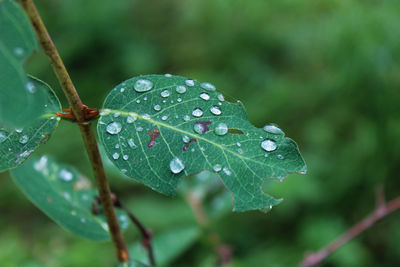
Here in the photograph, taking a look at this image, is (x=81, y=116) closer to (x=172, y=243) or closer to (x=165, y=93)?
(x=165, y=93)

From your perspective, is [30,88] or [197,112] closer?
[30,88]

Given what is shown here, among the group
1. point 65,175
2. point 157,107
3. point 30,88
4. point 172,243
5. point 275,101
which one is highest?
point 30,88

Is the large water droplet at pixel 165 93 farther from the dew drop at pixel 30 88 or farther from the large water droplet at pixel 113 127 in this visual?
the dew drop at pixel 30 88

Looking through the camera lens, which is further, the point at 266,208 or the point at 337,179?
the point at 337,179

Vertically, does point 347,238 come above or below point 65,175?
below

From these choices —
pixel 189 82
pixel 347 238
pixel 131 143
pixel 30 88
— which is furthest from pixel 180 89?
pixel 347 238

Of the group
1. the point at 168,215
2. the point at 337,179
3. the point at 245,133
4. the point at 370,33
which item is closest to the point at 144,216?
the point at 168,215

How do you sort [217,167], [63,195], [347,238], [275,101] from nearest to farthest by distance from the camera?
1. [217,167]
2. [63,195]
3. [347,238]
4. [275,101]

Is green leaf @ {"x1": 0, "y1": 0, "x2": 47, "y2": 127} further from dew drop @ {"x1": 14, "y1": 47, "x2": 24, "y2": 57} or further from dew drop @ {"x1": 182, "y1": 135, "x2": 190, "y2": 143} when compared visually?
dew drop @ {"x1": 182, "y1": 135, "x2": 190, "y2": 143}

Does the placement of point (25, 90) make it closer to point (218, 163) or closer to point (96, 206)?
point (218, 163)
